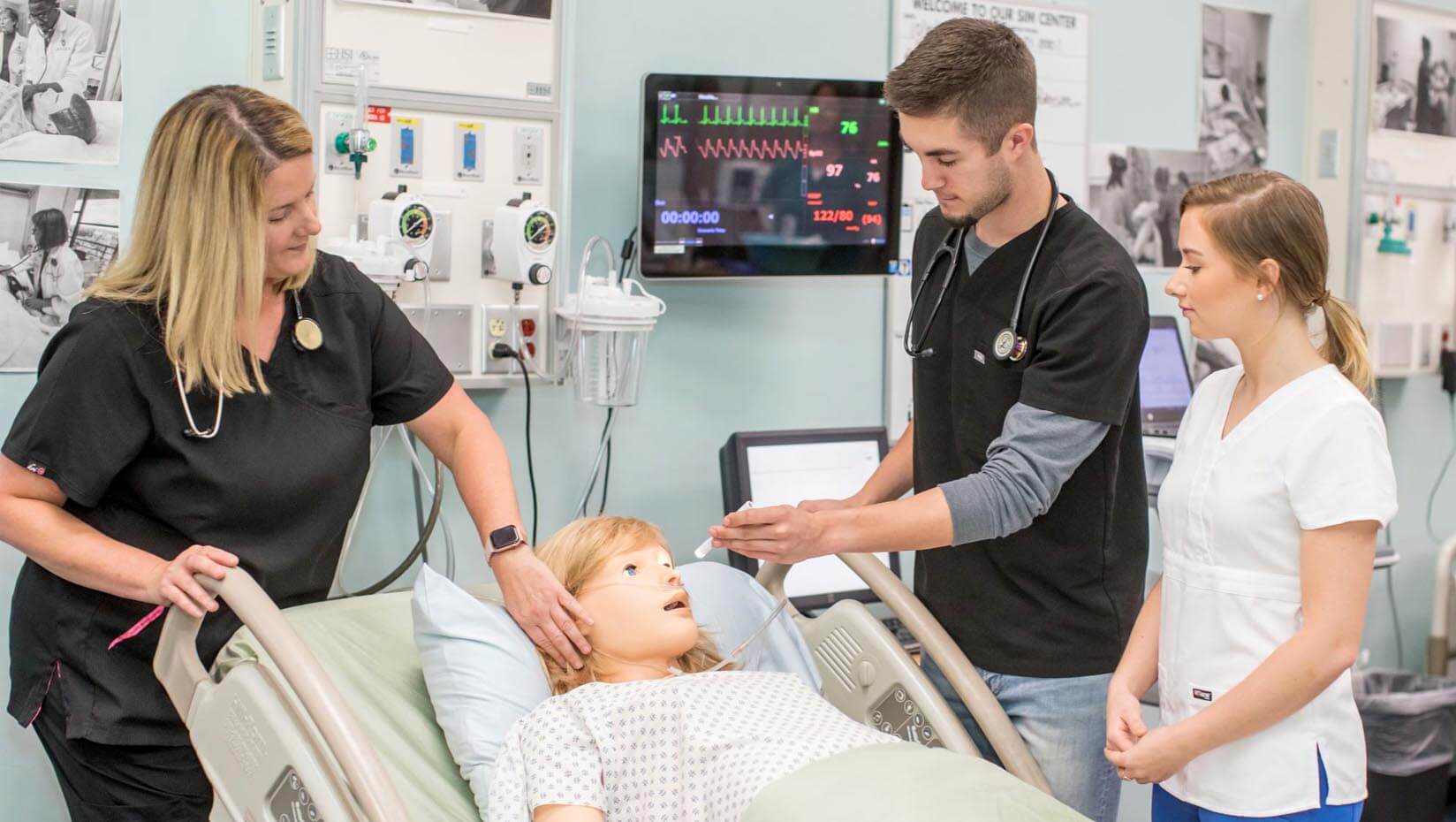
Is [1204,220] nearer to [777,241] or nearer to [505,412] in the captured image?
[777,241]

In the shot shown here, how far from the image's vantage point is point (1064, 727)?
1.86 m

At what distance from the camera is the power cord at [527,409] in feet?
8.77

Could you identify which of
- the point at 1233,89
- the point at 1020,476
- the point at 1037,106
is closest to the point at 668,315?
the point at 1037,106

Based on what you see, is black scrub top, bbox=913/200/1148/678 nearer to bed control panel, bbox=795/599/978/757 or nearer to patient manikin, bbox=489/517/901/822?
bed control panel, bbox=795/599/978/757

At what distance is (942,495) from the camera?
5.63ft

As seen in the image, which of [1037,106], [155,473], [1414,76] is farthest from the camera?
[1414,76]

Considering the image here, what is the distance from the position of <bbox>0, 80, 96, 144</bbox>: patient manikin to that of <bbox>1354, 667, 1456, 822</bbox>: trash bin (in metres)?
2.96

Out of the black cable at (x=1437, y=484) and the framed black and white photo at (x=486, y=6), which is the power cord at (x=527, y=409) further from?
the black cable at (x=1437, y=484)

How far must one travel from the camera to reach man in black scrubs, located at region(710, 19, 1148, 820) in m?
1.72

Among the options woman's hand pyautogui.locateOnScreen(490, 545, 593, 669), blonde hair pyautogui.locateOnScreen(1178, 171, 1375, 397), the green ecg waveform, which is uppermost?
the green ecg waveform

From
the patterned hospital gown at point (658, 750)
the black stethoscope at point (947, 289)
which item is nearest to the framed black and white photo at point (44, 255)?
the patterned hospital gown at point (658, 750)

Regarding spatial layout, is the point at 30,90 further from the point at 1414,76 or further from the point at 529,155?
the point at 1414,76

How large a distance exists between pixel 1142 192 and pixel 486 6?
6.39ft

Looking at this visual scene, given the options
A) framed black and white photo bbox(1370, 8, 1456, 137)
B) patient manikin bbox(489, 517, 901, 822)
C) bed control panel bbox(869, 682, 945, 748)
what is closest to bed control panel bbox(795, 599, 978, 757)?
bed control panel bbox(869, 682, 945, 748)
